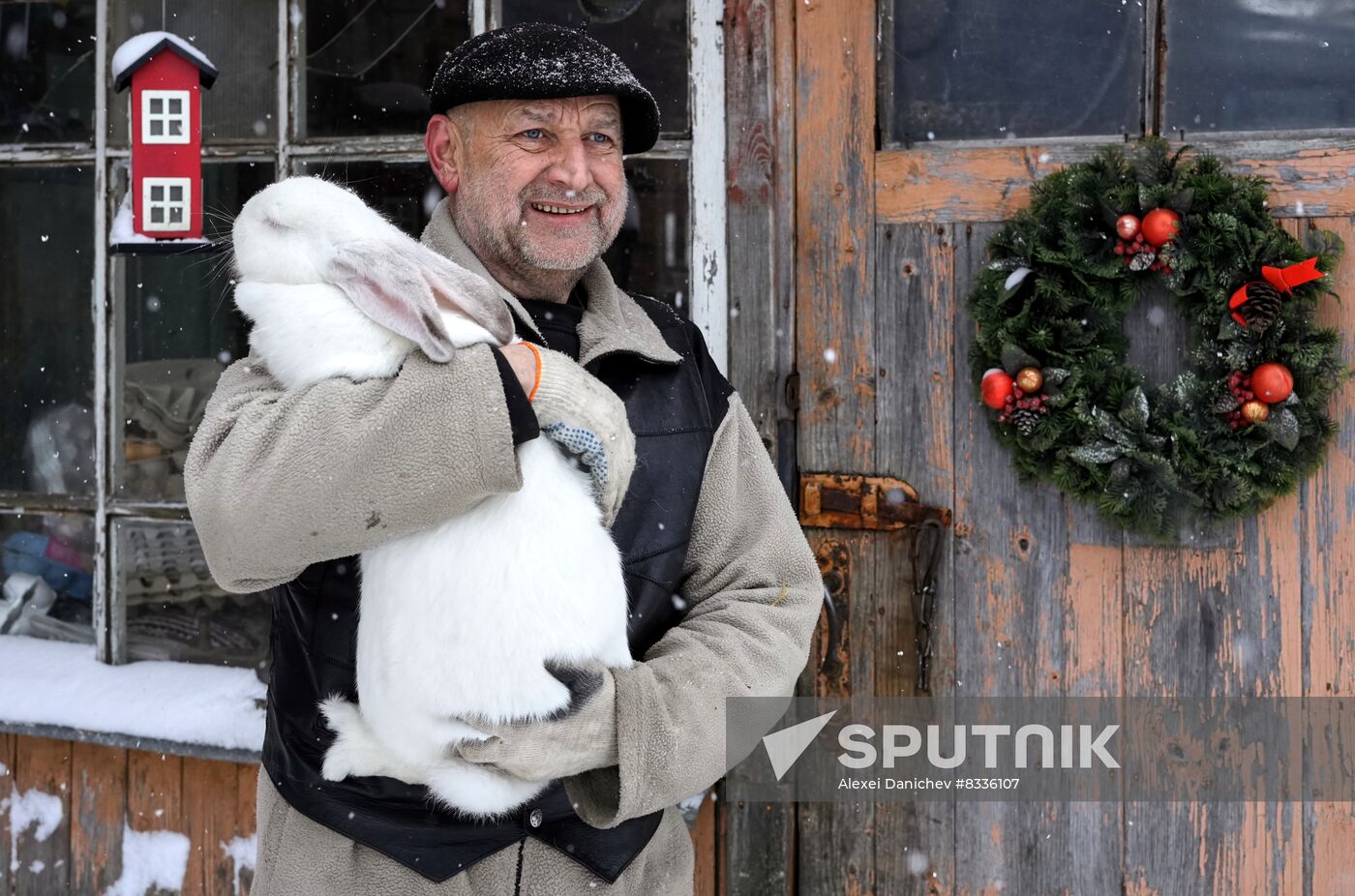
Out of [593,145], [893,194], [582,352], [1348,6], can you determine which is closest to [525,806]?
[582,352]

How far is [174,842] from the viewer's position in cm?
256

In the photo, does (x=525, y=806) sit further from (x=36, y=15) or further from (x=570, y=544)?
(x=36, y=15)

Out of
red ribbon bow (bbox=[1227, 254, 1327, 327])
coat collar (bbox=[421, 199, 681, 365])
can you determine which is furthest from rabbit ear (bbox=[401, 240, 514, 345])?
red ribbon bow (bbox=[1227, 254, 1327, 327])

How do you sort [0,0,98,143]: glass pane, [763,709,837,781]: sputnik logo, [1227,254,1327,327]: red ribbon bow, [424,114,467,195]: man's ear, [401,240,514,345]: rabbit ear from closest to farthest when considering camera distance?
[401,240,514,345]: rabbit ear → [424,114,467,195]: man's ear → [1227,254,1327,327]: red ribbon bow → [763,709,837,781]: sputnik logo → [0,0,98,143]: glass pane

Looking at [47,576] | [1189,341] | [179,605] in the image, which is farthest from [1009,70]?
[47,576]

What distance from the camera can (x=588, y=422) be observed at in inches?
55.2

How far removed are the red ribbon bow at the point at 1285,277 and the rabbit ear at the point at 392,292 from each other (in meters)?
1.52

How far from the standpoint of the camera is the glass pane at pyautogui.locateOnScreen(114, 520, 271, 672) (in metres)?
2.55

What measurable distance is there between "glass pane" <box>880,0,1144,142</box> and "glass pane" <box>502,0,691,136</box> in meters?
0.45

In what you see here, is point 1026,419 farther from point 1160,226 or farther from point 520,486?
point 520,486

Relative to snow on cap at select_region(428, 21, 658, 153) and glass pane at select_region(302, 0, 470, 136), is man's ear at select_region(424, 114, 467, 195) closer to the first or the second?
snow on cap at select_region(428, 21, 658, 153)

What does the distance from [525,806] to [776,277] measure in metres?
1.26

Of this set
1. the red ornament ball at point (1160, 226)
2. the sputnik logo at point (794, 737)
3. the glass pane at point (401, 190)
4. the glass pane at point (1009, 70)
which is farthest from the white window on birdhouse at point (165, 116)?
the red ornament ball at point (1160, 226)

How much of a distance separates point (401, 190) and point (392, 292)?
126 cm
